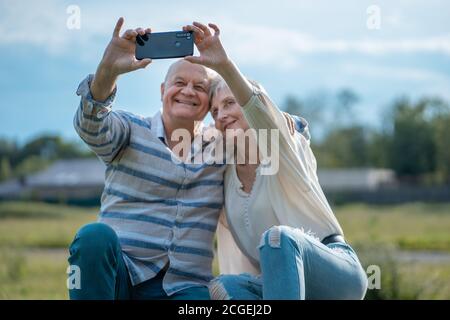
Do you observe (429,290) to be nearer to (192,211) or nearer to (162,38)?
(192,211)

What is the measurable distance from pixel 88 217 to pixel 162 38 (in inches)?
719

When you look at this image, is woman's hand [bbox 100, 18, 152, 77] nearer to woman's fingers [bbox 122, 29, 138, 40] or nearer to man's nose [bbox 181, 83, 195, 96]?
woman's fingers [bbox 122, 29, 138, 40]

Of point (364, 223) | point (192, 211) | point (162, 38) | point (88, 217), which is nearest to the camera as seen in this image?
point (162, 38)

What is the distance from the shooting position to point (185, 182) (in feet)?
10.1

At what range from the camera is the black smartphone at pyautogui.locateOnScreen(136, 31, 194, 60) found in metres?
2.81

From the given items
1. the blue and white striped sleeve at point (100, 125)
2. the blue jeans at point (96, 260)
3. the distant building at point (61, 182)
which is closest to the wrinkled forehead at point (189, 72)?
the blue and white striped sleeve at point (100, 125)

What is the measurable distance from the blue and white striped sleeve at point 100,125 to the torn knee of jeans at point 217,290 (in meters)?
0.66

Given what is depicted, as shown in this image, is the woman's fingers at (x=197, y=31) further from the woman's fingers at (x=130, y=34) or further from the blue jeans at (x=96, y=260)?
the blue jeans at (x=96, y=260)

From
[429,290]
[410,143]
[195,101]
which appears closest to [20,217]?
[429,290]

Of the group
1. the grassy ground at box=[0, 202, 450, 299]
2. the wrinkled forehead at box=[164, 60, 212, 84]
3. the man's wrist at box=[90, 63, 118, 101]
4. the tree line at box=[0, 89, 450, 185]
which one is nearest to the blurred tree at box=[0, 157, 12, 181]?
the tree line at box=[0, 89, 450, 185]

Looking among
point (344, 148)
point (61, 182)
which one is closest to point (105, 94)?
point (61, 182)

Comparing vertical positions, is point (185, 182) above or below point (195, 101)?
below

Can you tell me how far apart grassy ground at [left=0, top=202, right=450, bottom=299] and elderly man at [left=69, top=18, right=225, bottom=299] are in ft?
7.87

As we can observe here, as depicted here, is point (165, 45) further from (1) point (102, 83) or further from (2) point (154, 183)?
(2) point (154, 183)
